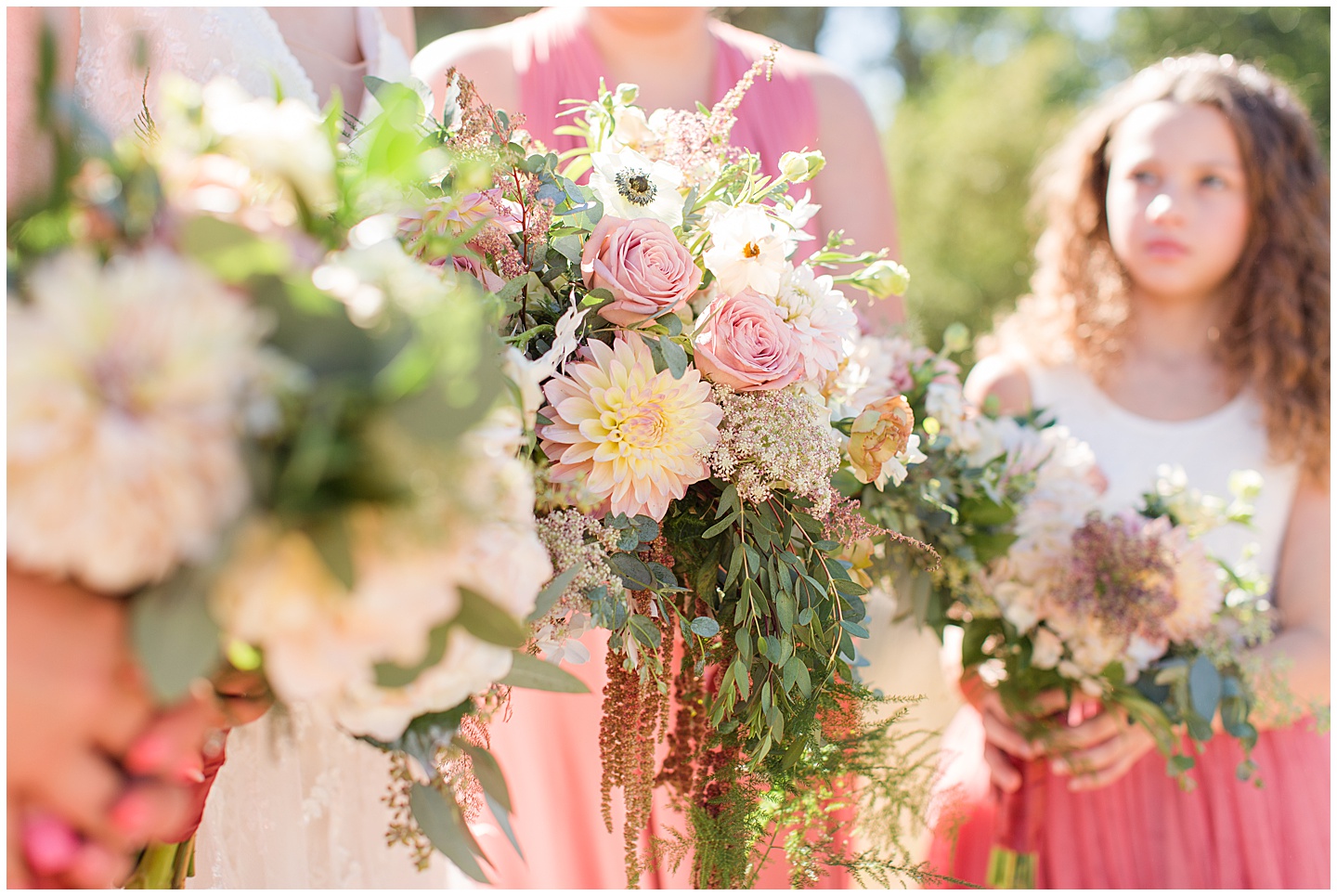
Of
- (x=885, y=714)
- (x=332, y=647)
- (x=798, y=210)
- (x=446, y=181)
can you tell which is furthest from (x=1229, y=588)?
(x=332, y=647)

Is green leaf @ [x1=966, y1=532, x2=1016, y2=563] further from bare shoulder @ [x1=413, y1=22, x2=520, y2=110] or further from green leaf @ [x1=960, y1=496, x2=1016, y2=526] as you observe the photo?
bare shoulder @ [x1=413, y1=22, x2=520, y2=110]

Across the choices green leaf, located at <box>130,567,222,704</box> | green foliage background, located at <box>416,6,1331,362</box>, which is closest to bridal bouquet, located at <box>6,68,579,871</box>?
green leaf, located at <box>130,567,222,704</box>

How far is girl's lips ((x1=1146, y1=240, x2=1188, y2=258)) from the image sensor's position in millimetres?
1750

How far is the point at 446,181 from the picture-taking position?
70 centimetres

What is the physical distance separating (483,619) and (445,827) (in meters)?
0.23

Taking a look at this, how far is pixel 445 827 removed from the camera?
59cm

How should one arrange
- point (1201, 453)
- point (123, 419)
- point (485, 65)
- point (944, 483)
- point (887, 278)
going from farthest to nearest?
point (1201, 453), point (485, 65), point (944, 483), point (887, 278), point (123, 419)

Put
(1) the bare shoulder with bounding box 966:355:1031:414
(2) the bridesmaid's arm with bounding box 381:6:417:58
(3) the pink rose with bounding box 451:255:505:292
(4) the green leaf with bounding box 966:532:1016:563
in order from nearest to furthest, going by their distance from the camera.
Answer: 1. (3) the pink rose with bounding box 451:255:505:292
2. (4) the green leaf with bounding box 966:532:1016:563
3. (2) the bridesmaid's arm with bounding box 381:6:417:58
4. (1) the bare shoulder with bounding box 966:355:1031:414

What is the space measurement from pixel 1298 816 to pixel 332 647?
1800 mm

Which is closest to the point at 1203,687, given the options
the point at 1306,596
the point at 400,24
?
the point at 1306,596

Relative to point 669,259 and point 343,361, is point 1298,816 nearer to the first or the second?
point 669,259

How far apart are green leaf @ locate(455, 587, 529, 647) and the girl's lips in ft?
5.68

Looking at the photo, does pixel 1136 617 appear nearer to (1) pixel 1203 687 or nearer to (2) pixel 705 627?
(1) pixel 1203 687

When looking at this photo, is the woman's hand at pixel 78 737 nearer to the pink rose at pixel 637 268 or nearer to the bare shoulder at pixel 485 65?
the pink rose at pixel 637 268
